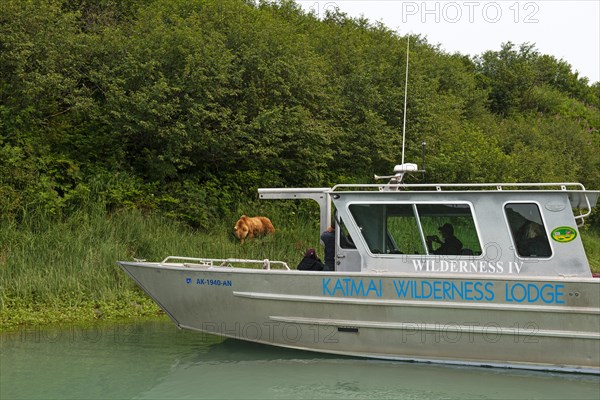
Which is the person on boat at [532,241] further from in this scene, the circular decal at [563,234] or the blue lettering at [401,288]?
the blue lettering at [401,288]

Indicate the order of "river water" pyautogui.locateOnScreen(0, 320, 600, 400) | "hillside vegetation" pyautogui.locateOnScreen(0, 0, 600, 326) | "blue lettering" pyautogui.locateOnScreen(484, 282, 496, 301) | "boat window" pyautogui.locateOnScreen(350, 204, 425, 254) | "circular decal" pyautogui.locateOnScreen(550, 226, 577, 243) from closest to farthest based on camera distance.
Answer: "river water" pyautogui.locateOnScreen(0, 320, 600, 400) → "blue lettering" pyautogui.locateOnScreen(484, 282, 496, 301) → "circular decal" pyautogui.locateOnScreen(550, 226, 577, 243) → "boat window" pyautogui.locateOnScreen(350, 204, 425, 254) → "hillside vegetation" pyautogui.locateOnScreen(0, 0, 600, 326)

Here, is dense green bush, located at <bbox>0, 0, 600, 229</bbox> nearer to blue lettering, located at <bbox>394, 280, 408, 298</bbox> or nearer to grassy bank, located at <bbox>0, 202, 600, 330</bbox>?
grassy bank, located at <bbox>0, 202, 600, 330</bbox>

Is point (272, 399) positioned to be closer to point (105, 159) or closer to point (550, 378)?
point (550, 378)

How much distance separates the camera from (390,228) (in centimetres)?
934

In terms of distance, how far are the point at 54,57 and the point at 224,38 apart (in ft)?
12.1

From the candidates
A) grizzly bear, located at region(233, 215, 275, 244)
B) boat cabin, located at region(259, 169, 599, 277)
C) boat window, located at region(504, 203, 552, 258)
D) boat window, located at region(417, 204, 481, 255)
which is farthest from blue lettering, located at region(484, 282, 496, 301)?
grizzly bear, located at region(233, 215, 275, 244)

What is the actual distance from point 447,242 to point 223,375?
3.15 metres

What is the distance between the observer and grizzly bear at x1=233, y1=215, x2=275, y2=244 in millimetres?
14453

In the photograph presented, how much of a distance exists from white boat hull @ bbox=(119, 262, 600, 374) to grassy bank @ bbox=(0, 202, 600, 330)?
7.84ft

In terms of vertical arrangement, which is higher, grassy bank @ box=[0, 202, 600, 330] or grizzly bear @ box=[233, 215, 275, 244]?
grizzly bear @ box=[233, 215, 275, 244]

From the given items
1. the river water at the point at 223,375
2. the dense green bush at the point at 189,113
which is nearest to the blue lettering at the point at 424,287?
the river water at the point at 223,375

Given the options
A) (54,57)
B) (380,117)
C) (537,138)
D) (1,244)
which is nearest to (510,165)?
(380,117)

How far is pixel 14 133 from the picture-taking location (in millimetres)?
14594

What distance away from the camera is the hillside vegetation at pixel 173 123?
13.8 metres
